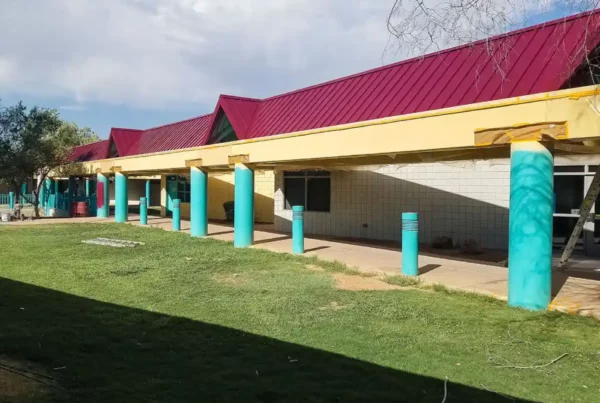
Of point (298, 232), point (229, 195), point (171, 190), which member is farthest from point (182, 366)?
point (171, 190)

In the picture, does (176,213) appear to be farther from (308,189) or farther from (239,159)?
(239,159)

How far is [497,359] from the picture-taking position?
5.32 metres

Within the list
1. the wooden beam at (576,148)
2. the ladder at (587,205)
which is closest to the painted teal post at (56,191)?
the ladder at (587,205)

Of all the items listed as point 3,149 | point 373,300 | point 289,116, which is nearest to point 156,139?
point 3,149

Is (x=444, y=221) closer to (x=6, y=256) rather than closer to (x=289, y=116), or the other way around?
(x=289, y=116)

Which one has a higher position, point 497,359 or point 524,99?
point 524,99

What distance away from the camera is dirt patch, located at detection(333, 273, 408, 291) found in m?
9.16

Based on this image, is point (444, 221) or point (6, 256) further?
point (444, 221)

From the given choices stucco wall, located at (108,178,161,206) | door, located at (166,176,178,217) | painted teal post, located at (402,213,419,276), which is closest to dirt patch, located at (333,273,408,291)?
painted teal post, located at (402,213,419,276)

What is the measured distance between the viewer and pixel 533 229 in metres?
7.61

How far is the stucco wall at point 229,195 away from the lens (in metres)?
26.1

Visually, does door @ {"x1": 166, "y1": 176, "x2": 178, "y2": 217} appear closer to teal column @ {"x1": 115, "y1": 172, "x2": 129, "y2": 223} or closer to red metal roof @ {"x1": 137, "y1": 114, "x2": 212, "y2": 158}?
red metal roof @ {"x1": 137, "y1": 114, "x2": 212, "y2": 158}

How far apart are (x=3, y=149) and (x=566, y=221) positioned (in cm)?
2515

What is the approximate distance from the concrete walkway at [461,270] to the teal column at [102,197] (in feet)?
46.7
